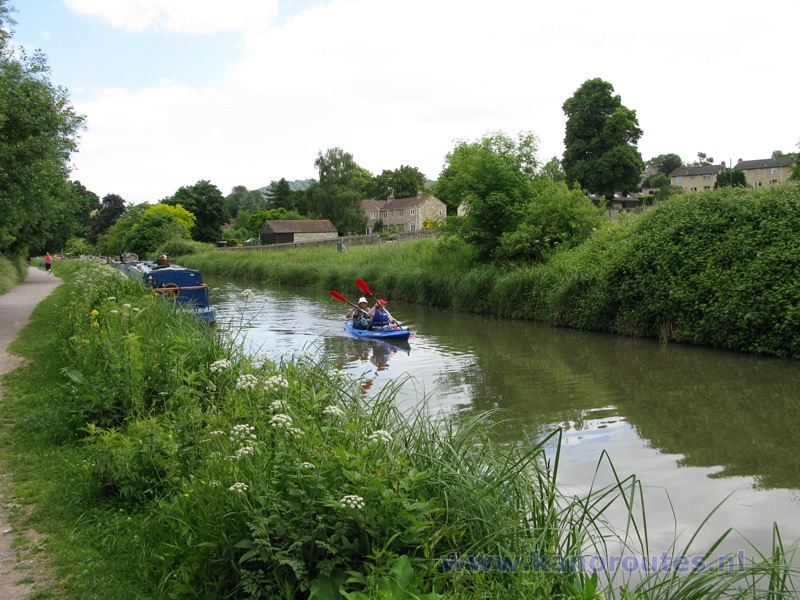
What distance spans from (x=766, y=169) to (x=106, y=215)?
342ft

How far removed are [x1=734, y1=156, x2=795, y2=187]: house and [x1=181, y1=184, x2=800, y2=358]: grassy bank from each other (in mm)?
95013

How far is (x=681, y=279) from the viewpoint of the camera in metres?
15.2

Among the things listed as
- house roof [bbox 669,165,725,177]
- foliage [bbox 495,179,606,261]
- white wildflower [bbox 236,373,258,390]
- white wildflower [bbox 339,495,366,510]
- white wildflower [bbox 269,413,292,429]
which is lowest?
white wildflower [bbox 339,495,366,510]

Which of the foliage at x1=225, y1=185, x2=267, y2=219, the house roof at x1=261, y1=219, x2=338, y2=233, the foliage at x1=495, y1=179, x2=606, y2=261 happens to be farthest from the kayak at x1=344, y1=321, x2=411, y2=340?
the foliage at x1=225, y1=185, x2=267, y2=219

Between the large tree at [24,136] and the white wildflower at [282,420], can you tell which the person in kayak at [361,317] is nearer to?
the large tree at [24,136]

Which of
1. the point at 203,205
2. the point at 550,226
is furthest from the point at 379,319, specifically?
the point at 203,205

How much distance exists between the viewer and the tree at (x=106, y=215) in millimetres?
109562

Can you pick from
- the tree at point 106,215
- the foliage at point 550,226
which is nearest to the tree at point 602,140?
the foliage at point 550,226

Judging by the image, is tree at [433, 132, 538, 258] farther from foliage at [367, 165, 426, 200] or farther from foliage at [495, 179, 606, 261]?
foliage at [367, 165, 426, 200]

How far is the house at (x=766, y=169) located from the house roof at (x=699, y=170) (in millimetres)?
3154

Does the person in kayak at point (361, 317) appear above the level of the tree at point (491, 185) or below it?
below

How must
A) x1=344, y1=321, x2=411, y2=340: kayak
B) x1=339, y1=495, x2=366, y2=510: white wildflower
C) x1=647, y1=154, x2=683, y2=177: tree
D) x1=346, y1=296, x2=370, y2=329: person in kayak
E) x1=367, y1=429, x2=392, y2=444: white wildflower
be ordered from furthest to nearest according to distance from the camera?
x1=647, y1=154, x2=683, y2=177: tree
x1=346, y1=296, x2=370, y2=329: person in kayak
x1=344, y1=321, x2=411, y2=340: kayak
x1=367, y1=429, x2=392, y2=444: white wildflower
x1=339, y1=495, x2=366, y2=510: white wildflower

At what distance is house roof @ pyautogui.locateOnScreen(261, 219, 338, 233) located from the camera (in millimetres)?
89000

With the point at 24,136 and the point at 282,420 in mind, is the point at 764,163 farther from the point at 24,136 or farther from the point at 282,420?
the point at 282,420
